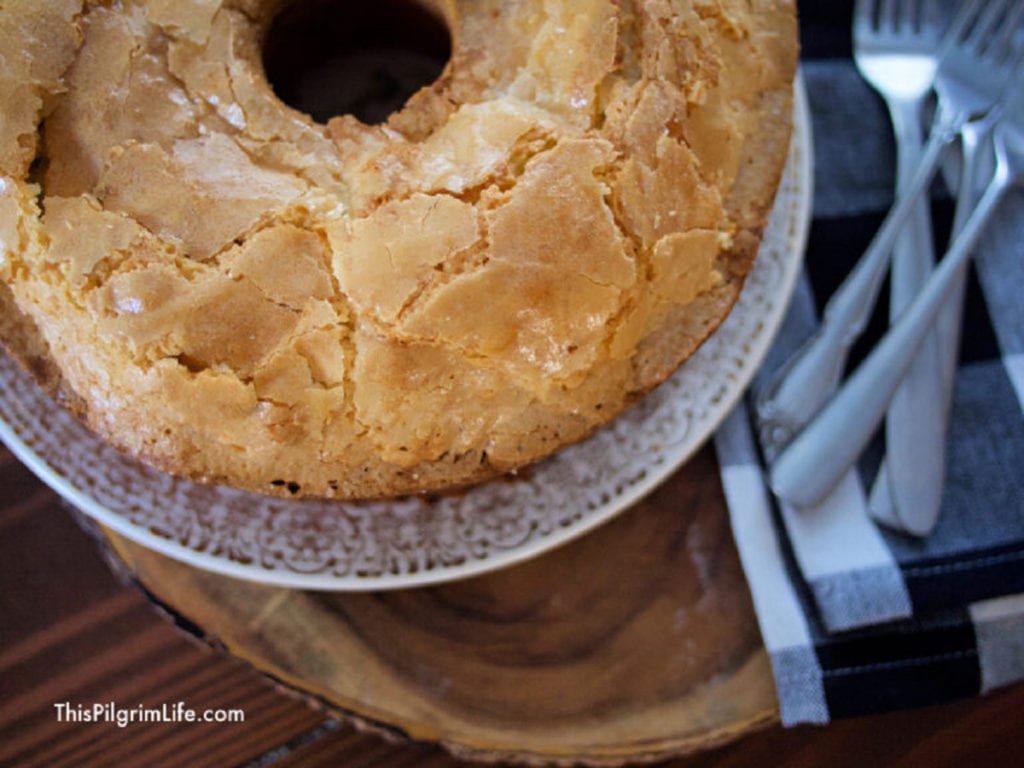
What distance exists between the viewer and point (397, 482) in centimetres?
134

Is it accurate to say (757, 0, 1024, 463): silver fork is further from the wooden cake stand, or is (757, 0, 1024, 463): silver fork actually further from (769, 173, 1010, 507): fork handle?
the wooden cake stand

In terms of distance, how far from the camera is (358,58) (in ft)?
5.49

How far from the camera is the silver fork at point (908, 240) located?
1.67 m

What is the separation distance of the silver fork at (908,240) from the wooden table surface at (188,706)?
1.40ft

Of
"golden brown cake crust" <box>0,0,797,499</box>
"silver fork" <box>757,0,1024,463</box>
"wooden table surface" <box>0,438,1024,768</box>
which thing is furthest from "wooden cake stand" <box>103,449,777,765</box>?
"golden brown cake crust" <box>0,0,797,499</box>

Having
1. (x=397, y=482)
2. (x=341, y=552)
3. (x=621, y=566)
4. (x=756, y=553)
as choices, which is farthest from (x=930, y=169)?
(x=341, y=552)

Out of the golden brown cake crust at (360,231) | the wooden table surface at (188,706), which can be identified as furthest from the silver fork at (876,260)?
the wooden table surface at (188,706)

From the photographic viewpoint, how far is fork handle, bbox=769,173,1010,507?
1632 millimetres

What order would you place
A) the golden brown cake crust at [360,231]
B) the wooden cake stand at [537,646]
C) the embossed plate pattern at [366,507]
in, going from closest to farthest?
the golden brown cake crust at [360,231] → the embossed plate pattern at [366,507] → the wooden cake stand at [537,646]

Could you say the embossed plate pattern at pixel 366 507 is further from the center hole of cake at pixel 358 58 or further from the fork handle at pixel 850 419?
the center hole of cake at pixel 358 58

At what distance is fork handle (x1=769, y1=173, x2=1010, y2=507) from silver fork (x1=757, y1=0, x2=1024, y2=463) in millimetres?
42

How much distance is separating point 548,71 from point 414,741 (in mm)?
1200

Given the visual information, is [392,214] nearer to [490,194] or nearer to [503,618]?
[490,194]

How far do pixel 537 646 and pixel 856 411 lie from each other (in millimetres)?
750
